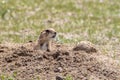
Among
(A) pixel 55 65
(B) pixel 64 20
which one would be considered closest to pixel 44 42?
(A) pixel 55 65

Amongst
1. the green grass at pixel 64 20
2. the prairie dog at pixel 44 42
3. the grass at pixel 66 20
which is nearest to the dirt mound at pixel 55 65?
the prairie dog at pixel 44 42

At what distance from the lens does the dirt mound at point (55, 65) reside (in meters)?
9.56

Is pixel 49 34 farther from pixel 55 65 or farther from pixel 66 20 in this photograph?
pixel 66 20

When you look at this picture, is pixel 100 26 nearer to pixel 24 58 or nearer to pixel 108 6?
pixel 108 6

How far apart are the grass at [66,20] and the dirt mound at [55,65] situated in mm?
1891

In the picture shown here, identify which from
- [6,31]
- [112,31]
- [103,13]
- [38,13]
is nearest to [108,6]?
[103,13]

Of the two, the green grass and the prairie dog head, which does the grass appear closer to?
the green grass

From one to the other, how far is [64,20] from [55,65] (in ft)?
23.5

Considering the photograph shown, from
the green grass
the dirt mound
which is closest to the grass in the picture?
the green grass

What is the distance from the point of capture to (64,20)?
666 inches

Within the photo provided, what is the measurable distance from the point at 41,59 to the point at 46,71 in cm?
51

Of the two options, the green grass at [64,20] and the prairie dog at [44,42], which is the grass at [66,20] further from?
the prairie dog at [44,42]

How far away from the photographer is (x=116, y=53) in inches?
481

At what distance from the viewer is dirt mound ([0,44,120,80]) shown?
9.56m
